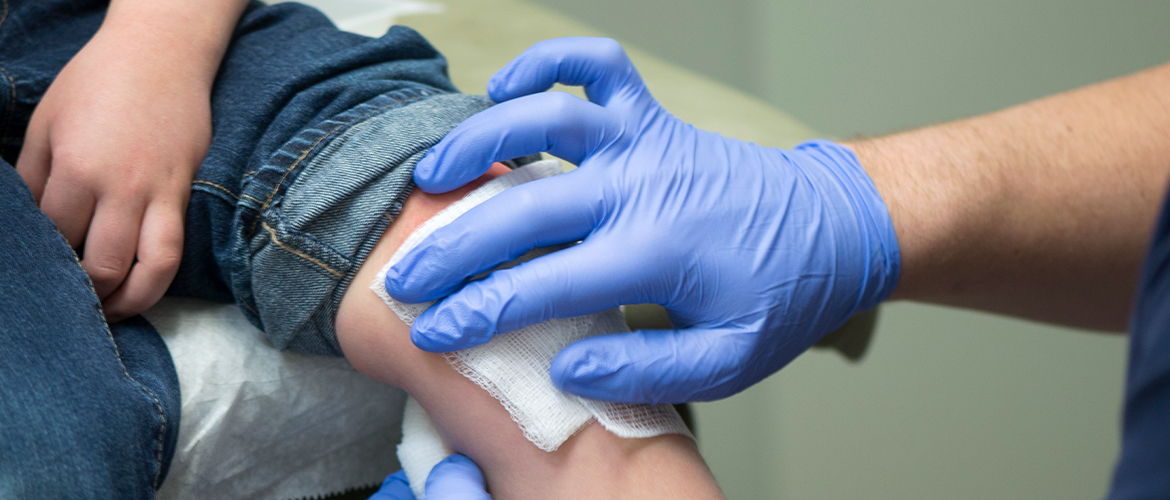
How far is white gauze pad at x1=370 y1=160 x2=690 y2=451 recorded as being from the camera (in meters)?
0.52

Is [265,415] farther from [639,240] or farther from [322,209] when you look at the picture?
[639,240]

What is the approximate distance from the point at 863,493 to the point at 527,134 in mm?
1521

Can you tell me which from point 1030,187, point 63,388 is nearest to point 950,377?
point 1030,187

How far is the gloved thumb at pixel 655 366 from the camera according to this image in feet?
1.75

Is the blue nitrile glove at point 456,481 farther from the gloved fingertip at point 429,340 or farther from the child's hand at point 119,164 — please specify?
the child's hand at point 119,164

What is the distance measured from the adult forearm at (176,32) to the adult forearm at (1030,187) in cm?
67

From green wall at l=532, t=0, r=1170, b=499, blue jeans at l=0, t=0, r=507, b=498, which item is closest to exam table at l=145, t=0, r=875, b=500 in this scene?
blue jeans at l=0, t=0, r=507, b=498

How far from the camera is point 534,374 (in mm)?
542

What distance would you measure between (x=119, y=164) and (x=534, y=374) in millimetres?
387

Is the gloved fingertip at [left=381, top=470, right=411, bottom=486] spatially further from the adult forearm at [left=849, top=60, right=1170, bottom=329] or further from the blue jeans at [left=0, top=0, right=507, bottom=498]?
the adult forearm at [left=849, top=60, right=1170, bottom=329]

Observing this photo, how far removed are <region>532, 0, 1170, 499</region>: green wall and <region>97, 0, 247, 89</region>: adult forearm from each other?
1.48m

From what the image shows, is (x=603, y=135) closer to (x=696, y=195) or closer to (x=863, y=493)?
(x=696, y=195)

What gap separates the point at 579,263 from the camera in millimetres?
548

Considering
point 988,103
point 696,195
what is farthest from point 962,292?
point 988,103
